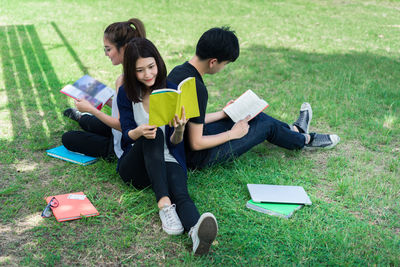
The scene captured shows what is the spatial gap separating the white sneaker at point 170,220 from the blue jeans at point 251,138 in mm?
717

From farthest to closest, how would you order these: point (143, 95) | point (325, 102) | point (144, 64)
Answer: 1. point (325, 102)
2. point (143, 95)
3. point (144, 64)

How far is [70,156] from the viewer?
3.55 metres

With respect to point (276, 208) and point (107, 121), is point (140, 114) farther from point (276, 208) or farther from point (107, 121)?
point (276, 208)

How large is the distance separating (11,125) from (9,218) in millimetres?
1692

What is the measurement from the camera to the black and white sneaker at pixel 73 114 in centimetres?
418

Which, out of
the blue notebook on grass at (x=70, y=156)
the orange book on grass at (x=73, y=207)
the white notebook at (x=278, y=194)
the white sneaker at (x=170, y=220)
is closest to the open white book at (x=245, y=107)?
the white notebook at (x=278, y=194)

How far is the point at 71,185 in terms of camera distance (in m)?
3.16

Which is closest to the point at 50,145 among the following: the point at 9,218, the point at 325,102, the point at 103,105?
the point at 103,105

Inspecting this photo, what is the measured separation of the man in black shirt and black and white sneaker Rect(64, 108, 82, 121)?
145 cm

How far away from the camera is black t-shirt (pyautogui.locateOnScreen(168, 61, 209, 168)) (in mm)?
2898

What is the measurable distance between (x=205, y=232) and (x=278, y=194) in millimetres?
919

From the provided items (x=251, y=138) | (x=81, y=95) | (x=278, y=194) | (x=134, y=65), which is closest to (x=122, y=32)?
(x=134, y=65)

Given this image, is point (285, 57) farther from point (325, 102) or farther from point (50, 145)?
point (50, 145)

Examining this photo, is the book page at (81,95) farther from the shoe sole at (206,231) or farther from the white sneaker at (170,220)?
the shoe sole at (206,231)
